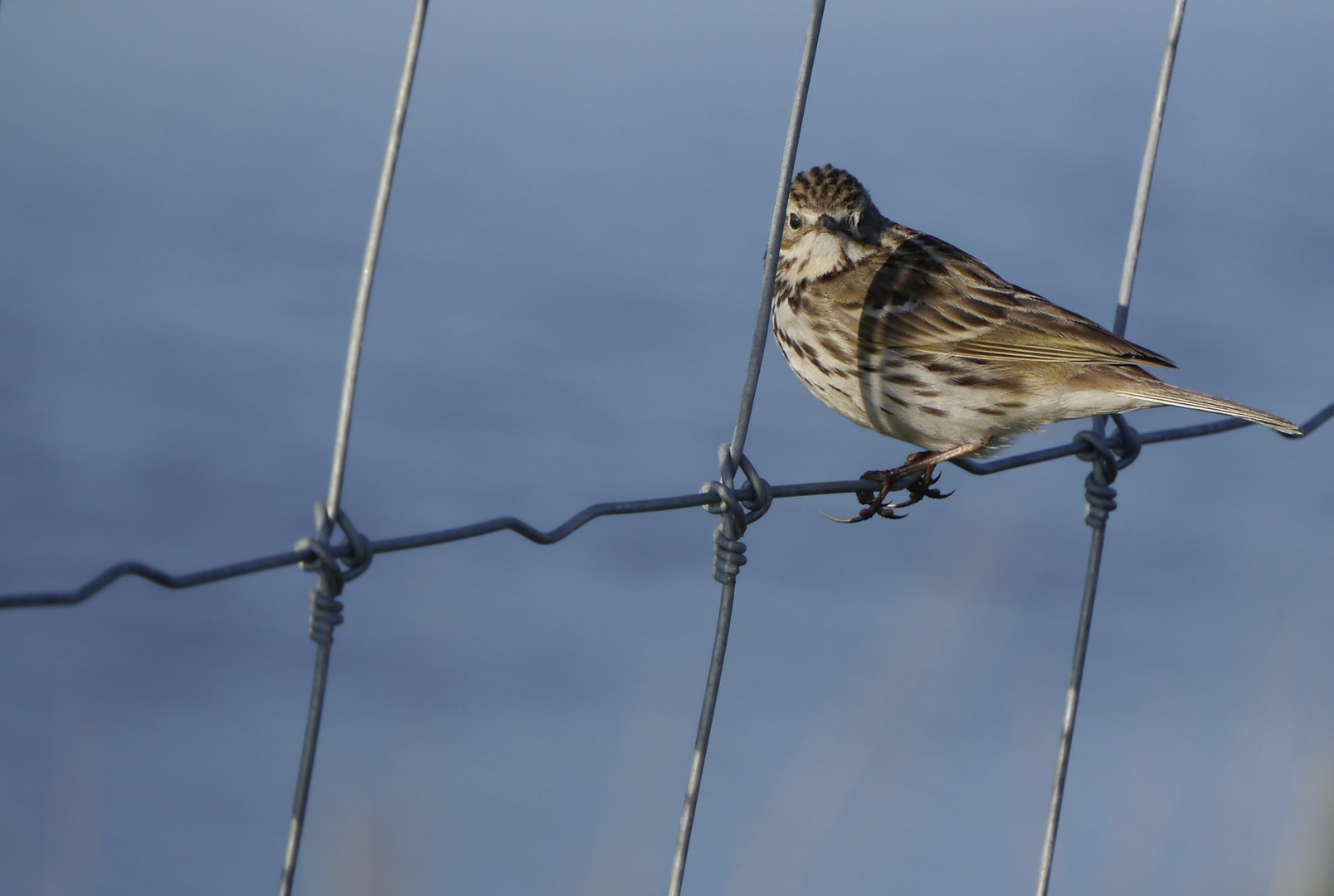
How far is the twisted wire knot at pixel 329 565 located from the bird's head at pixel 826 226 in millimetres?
3329

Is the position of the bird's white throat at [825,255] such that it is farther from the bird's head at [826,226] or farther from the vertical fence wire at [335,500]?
the vertical fence wire at [335,500]

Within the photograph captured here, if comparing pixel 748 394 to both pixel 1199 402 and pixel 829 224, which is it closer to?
pixel 1199 402

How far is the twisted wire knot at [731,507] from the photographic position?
3.28m

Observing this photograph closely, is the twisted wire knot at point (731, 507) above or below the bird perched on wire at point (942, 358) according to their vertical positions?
below

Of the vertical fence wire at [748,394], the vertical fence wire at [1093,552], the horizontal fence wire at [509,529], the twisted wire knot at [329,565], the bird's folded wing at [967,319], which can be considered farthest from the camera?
the bird's folded wing at [967,319]

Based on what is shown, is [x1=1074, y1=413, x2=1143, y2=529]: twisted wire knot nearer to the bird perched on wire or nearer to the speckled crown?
the bird perched on wire

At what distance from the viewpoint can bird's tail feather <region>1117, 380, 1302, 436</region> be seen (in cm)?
436

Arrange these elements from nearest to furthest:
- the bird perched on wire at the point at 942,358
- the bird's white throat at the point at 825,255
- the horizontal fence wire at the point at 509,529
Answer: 1. the horizontal fence wire at the point at 509,529
2. the bird perched on wire at the point at 942,358
3. the bird's white throat at the point at 825,255

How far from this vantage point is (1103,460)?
172 inches

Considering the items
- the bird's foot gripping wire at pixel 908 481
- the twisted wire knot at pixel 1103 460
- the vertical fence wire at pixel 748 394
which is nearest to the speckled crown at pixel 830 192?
the bird's foot gripping wire at pixel 908 481

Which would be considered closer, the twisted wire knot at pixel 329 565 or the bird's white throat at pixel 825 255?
the twisted wire knot at pixel 329 565


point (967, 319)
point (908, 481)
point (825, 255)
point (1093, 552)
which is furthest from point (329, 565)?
point (825, 255)

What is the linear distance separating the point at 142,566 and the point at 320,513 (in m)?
0.32

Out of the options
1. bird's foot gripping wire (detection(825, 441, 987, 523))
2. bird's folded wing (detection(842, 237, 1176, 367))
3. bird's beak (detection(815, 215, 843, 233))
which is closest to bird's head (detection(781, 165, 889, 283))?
bird's beak (detection(815, 215, 843, 233))
